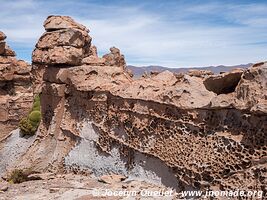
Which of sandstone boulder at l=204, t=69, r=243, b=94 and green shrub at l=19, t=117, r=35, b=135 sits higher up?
sandstone boulder at l=204, t=69, r=243, b=94

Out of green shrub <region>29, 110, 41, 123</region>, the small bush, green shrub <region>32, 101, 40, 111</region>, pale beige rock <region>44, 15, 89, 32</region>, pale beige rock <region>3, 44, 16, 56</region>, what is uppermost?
pale beige rock <region>44, 15, 89, 32</region>

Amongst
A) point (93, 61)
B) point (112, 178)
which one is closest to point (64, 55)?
point (93, 61)

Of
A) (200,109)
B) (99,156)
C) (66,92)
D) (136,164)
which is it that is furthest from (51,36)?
(200,109)

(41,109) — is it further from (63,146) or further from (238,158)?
(238,158)

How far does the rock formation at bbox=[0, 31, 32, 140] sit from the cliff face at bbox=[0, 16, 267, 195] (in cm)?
1083

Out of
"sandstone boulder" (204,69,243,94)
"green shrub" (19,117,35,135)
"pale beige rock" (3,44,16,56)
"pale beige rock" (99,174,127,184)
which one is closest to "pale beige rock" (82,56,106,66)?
"green shrub" (19,117,35,135)

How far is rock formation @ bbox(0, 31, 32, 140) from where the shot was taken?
35250 mm

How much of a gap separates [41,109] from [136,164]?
10123mm

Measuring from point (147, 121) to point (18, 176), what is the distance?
8.37 m

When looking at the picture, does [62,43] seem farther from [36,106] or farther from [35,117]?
[36,106]

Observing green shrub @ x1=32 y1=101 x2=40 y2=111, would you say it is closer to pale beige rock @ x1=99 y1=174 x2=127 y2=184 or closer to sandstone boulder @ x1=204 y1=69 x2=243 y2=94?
pale beige rock @ x1=99 y1=174 x2=127 y2=184

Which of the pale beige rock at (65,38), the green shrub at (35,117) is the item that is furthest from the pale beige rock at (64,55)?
the green shrub at (35,117)

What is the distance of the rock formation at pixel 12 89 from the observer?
116 feet

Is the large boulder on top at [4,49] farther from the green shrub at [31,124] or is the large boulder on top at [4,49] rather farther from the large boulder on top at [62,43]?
the green shrub at [31,124]
